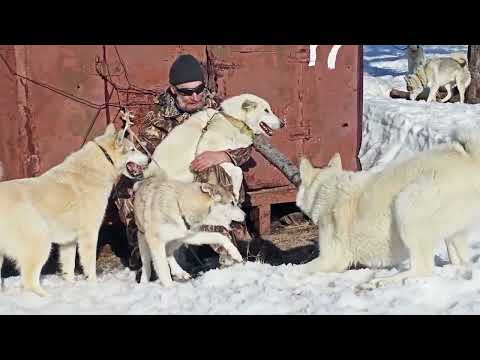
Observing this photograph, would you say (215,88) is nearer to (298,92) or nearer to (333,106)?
(298,92)

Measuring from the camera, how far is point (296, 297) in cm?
377

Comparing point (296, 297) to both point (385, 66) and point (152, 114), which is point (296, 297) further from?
point (385, 66)

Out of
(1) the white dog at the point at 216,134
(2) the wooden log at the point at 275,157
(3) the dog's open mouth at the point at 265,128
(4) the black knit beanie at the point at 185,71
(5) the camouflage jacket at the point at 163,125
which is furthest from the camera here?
(2) the wooden log at the point at 275,157

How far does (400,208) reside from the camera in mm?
3863

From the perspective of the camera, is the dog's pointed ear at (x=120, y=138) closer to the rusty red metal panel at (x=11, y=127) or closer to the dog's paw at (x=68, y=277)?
the dog's paw at (x=68, y=277)

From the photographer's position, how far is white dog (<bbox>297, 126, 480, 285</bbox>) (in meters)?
3.79

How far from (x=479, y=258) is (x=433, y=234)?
80 centimetres

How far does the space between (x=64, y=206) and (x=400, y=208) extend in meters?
2.38

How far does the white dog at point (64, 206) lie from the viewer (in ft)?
13.3

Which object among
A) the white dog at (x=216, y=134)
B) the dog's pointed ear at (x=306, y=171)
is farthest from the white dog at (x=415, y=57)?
the dog's pointed ear at (x=306, y=171)

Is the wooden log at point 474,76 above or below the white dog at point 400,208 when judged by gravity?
above

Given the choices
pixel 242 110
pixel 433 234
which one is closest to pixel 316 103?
pixel 242 110

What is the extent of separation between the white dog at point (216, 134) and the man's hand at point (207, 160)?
39mm

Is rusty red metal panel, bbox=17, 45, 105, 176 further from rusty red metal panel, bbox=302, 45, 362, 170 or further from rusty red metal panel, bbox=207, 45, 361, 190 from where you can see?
rusty red metal panel, bbox=302, 45, 362, 170
